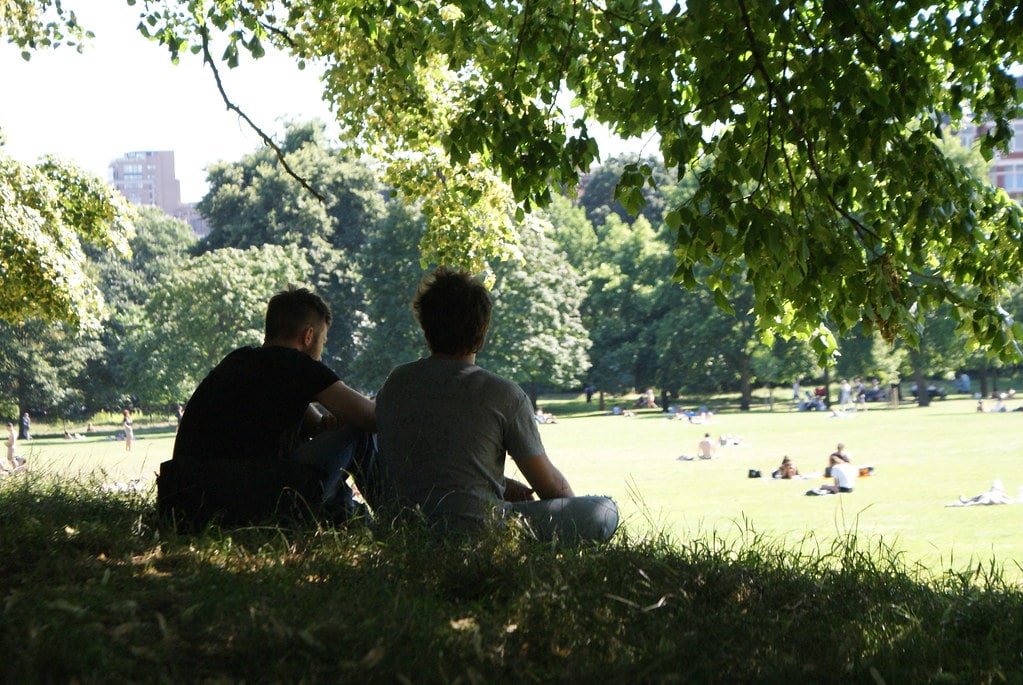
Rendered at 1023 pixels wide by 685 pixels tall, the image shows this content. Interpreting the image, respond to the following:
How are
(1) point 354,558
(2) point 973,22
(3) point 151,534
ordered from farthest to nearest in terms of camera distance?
(2) point 973,22, (3) point 151,534, (1) point 354,558

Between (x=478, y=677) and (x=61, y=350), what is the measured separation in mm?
61470

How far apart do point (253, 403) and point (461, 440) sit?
863mm

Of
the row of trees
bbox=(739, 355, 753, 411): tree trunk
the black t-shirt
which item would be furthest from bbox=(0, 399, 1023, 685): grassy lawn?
bbox=(739, 355, 753, 411): tree trunk

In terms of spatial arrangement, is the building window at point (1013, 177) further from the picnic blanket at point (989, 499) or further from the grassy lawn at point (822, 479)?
the picnic blanket at point (989, 499)

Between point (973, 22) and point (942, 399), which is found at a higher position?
point (973, 22)

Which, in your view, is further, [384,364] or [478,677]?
[384,364]

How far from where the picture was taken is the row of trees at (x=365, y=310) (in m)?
55.5

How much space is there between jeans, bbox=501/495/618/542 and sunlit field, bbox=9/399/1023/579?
22.6 inches

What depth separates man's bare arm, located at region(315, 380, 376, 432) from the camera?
183 inches

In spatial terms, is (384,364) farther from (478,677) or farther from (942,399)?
(478,677)

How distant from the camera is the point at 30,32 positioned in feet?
43.6

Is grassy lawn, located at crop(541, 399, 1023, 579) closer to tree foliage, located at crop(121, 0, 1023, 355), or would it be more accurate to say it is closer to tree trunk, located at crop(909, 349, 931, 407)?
tree foliage, located at crop(121, 0, 1023, 355)

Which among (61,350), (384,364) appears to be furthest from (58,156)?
(61,350)

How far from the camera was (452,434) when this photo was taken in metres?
4.50
